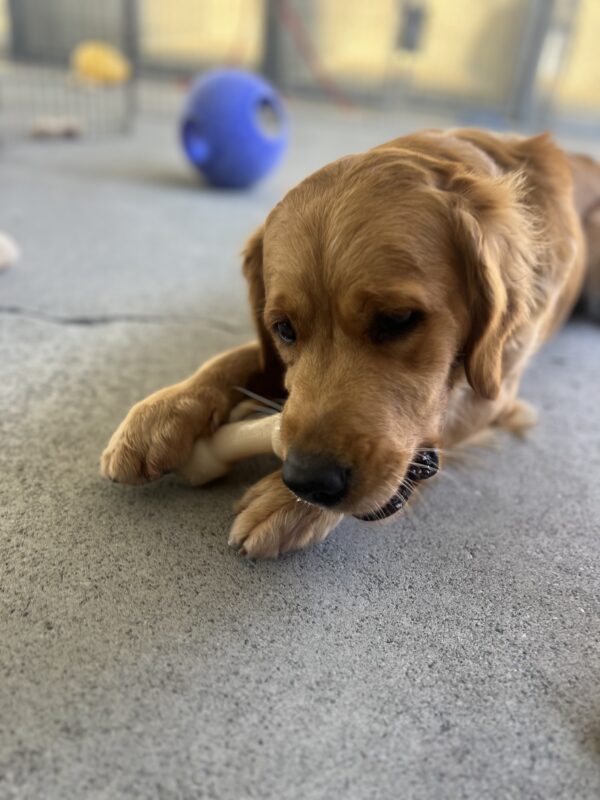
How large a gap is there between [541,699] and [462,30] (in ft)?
24.6

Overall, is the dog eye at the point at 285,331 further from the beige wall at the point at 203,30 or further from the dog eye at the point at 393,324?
the beige wall at the point at 203,30

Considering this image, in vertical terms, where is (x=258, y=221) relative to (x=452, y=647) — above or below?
below

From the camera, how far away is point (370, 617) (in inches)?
48.3

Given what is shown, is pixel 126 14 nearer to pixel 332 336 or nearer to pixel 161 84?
pixel 161 84

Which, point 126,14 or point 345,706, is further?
point 126,14

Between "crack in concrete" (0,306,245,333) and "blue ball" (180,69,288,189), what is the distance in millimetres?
1917

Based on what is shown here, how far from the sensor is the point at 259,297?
1.70 metres

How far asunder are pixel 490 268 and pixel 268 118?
10.7ft

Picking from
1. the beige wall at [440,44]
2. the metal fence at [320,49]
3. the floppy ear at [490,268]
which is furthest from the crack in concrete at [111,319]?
the beige wall at [440,44]

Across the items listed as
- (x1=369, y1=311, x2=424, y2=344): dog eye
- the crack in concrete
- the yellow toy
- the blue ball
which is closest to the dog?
(x1=369, y1=311, x2=424, y2=344): dog eye

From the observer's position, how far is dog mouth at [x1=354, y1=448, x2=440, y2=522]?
132 cm

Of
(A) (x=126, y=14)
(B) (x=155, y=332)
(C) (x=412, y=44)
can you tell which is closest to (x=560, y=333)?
(B) (x=155, y=332)

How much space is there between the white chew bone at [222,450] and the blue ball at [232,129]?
282 cm

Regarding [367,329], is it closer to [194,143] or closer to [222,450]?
[222,450]
